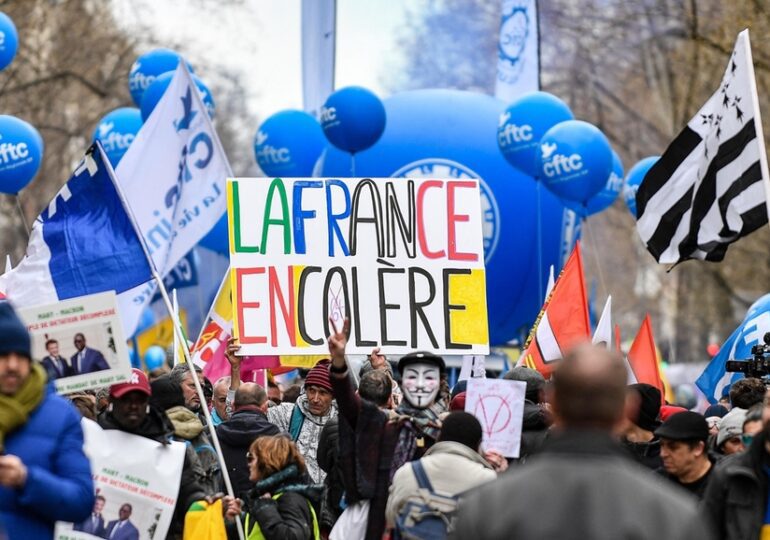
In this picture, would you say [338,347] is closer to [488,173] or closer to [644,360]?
[644,360]

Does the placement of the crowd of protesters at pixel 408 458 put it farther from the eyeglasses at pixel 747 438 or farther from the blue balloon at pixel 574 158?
the blue balloon at pixel 574 158

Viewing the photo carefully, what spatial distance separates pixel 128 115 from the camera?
1909cm

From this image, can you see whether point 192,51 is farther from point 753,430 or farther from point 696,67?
point 753,430

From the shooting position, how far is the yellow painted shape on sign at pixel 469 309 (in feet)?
31.2

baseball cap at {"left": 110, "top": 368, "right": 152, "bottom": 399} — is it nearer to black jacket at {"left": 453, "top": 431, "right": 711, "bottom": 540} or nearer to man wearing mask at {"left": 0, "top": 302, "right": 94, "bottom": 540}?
man wearing mask at {"left": 0, "top": 302, "right": 94, "bottom": 540}

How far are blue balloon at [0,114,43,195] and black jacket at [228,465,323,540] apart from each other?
781 cm

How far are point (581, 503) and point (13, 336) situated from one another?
2.52 m

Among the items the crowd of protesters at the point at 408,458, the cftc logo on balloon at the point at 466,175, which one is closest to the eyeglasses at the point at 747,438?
the crowd of protesters at the point at 408,458

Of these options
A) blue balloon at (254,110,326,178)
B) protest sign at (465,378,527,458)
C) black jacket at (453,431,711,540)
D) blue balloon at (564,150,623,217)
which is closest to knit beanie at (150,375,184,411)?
protest sign at (465,378,527,458)

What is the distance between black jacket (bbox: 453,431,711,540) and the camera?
3.86 m

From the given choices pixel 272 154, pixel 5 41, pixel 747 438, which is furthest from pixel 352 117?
pixel 747 438

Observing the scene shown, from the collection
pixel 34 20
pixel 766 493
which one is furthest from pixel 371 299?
pixel 34 20

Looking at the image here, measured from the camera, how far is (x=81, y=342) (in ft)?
23.5

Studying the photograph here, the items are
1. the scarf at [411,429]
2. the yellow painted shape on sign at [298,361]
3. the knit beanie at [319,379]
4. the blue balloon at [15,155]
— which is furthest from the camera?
the blue balloon at [15,155]
